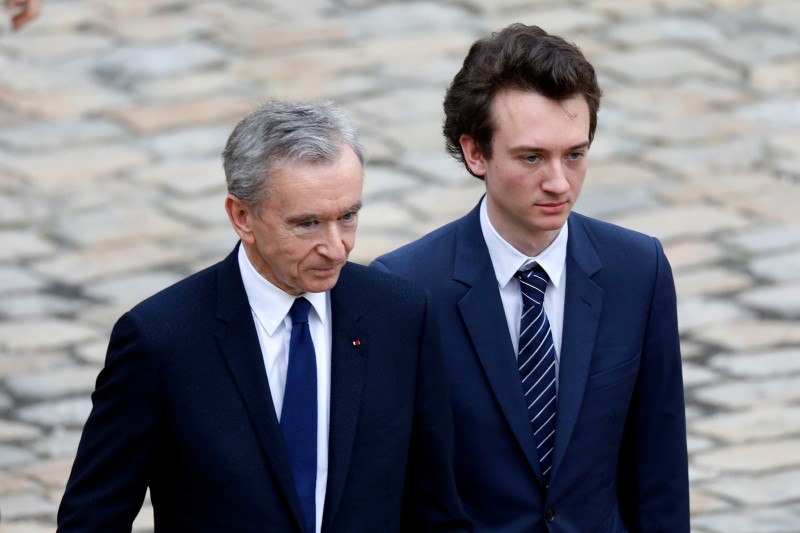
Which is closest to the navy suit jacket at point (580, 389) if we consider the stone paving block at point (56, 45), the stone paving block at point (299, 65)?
the stone paving block at point (299, 65)

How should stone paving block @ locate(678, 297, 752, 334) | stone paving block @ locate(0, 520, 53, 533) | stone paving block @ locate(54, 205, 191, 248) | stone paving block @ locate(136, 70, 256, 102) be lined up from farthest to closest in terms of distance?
stone paving block @ locate(136, 70, 256, 102)
stone paving block @ locate(54, 205, 191, 248)
stone paving block @ locate(678, 297, 752, 334)
stone paving block @ locate(0, 520, 53, 533)

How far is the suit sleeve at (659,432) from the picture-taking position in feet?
11.8

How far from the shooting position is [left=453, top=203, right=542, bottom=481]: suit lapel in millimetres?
3473

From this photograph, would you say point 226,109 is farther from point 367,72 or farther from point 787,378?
point 787,378

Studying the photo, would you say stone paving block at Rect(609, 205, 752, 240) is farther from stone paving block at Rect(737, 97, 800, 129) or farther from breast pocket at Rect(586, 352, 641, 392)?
breast pocket at Rect(586, 352, 641, 392)

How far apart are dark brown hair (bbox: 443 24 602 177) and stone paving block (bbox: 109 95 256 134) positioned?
5225mm

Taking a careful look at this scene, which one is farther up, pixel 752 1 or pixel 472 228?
pixel 752 1

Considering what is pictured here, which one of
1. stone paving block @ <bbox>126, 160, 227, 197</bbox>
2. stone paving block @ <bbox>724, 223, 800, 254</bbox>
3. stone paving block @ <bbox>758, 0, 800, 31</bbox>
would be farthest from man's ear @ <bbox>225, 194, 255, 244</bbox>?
stone paving block @ <bbox>758, 0, 800, 31</bbox>

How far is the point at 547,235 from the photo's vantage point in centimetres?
358

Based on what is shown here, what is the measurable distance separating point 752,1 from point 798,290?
3.86m

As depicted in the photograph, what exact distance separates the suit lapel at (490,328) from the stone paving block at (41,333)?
11.4 feet

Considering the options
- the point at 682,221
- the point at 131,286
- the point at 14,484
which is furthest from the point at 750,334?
the point at 14,484

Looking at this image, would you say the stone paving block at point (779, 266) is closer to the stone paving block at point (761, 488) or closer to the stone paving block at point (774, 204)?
the stone paving block at point (774, 204)

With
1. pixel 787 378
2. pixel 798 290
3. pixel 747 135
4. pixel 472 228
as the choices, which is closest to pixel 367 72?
pixel 747 135
